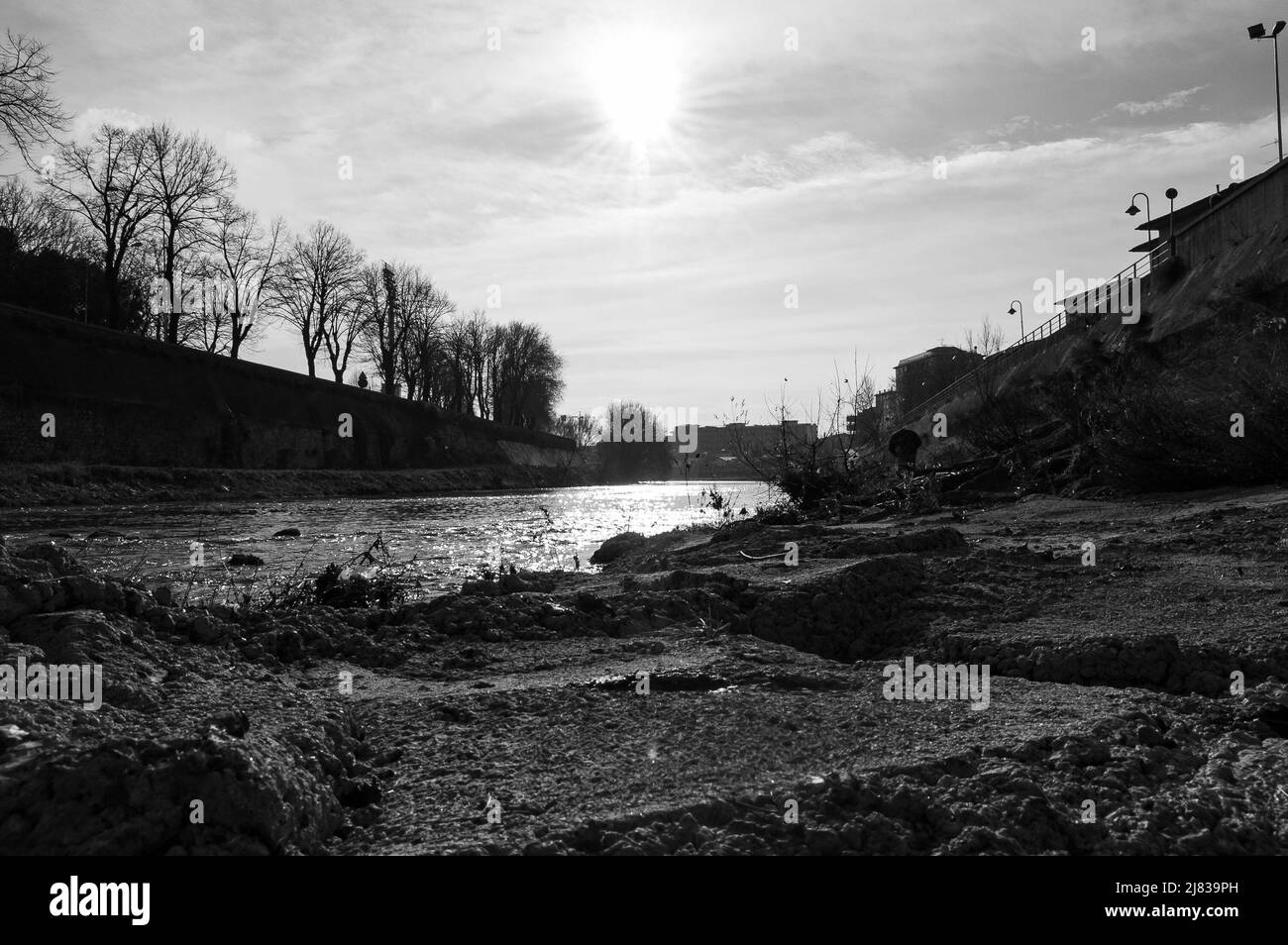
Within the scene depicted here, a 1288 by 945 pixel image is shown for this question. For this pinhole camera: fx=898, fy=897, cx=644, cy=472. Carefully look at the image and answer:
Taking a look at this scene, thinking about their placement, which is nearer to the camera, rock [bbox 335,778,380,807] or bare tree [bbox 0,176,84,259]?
rock [bbox 335,778,380,807]

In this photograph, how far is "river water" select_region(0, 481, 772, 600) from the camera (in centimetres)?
958

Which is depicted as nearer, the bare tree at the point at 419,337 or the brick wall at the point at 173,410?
the brick wall at the point at 173,410

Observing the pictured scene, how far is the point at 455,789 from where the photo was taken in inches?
102

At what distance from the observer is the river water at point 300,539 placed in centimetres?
958

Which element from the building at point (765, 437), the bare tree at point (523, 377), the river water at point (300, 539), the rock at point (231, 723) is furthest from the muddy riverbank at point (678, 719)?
the bare tree at point (523, 377)

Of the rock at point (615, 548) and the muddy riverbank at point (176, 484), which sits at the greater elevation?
the muddy riverbank at point (176, 484)

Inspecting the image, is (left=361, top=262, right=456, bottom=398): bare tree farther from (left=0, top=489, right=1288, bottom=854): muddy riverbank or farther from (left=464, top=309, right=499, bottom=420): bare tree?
(left=0, top=489, right=1288, bottom=854): muddy riverbank

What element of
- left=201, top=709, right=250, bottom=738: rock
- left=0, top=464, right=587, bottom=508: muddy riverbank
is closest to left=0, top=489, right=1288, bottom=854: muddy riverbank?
left=201, top=709, right=250, bottom=738: rock

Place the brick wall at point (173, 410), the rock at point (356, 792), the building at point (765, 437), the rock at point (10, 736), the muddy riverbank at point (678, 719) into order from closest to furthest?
the muddy riverbank at point (678, 719) < the rock at point (10, 736) < the rock at point (356, 792) < the building at point (765, 437) < the brick wall at point (173, 410)

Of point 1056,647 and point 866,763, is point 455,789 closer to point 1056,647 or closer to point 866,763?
point 866,763

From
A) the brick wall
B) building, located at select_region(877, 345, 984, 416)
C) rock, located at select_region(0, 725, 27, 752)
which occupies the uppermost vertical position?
building, located at select_region(877, 345, 984, 416)

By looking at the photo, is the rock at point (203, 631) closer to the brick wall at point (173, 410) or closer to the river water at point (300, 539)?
the river water at point (300, 539)

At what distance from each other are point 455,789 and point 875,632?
9.50ft
